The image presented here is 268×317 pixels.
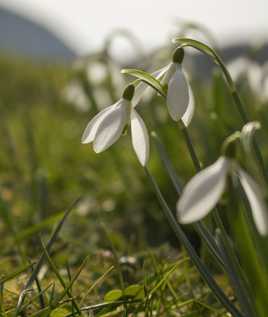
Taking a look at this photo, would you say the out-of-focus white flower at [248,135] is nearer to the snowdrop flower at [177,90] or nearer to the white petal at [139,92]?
the snowdrop flower at [177,90]

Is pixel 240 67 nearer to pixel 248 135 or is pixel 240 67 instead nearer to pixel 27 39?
pixel 248 135

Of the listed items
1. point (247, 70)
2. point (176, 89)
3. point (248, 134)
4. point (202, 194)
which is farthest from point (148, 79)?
point (247, 70)

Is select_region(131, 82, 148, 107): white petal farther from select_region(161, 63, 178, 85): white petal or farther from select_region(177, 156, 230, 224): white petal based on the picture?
select_region(177, 156, 230, 224): white petal

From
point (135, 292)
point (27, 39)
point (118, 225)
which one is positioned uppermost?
point (27, 39)

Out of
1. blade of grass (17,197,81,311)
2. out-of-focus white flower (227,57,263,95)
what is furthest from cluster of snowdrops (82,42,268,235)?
out-of-focus white flower (227,57,263,95)

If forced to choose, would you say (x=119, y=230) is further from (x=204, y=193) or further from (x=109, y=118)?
(x=204, y=193)

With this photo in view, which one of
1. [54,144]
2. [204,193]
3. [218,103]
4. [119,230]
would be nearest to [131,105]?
[204,193]

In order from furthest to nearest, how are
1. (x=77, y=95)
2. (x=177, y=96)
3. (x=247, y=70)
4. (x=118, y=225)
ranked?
(x=77, y=95)
(x=118, y=225)
(x=247, y=70)
(x=177, y=96)
